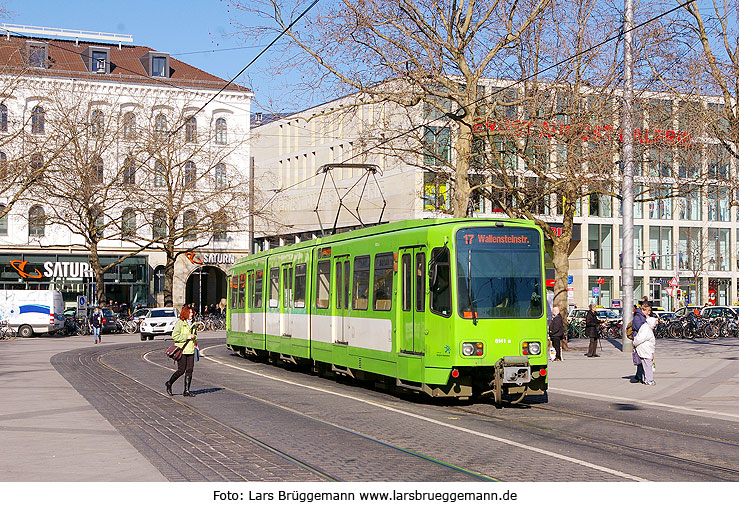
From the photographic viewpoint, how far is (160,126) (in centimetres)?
5825

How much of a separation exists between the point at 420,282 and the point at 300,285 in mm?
8030

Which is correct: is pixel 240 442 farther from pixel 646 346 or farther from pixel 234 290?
pixel 234 290

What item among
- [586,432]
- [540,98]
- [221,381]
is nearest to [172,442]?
[586,432]

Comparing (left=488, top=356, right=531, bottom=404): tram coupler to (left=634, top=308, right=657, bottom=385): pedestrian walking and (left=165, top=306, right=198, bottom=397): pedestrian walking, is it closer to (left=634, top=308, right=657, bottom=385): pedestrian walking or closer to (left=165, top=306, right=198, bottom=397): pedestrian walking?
(left=634, top=308, right=657, bottom=385): pedestrian walking

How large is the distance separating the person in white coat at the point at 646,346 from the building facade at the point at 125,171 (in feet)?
99.8

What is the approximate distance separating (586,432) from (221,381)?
11.3 m

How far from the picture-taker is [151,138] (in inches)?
2148

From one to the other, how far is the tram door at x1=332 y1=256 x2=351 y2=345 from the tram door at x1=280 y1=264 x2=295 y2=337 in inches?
154

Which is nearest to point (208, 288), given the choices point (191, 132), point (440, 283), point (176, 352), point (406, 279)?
point (191, 132)

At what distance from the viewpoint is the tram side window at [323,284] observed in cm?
2250

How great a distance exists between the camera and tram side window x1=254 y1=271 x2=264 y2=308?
2956 centimetres

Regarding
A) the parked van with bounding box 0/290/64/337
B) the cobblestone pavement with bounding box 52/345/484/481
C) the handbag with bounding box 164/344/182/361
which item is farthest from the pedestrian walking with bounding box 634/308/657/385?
the parked van with bounding box 0/290/64/337
